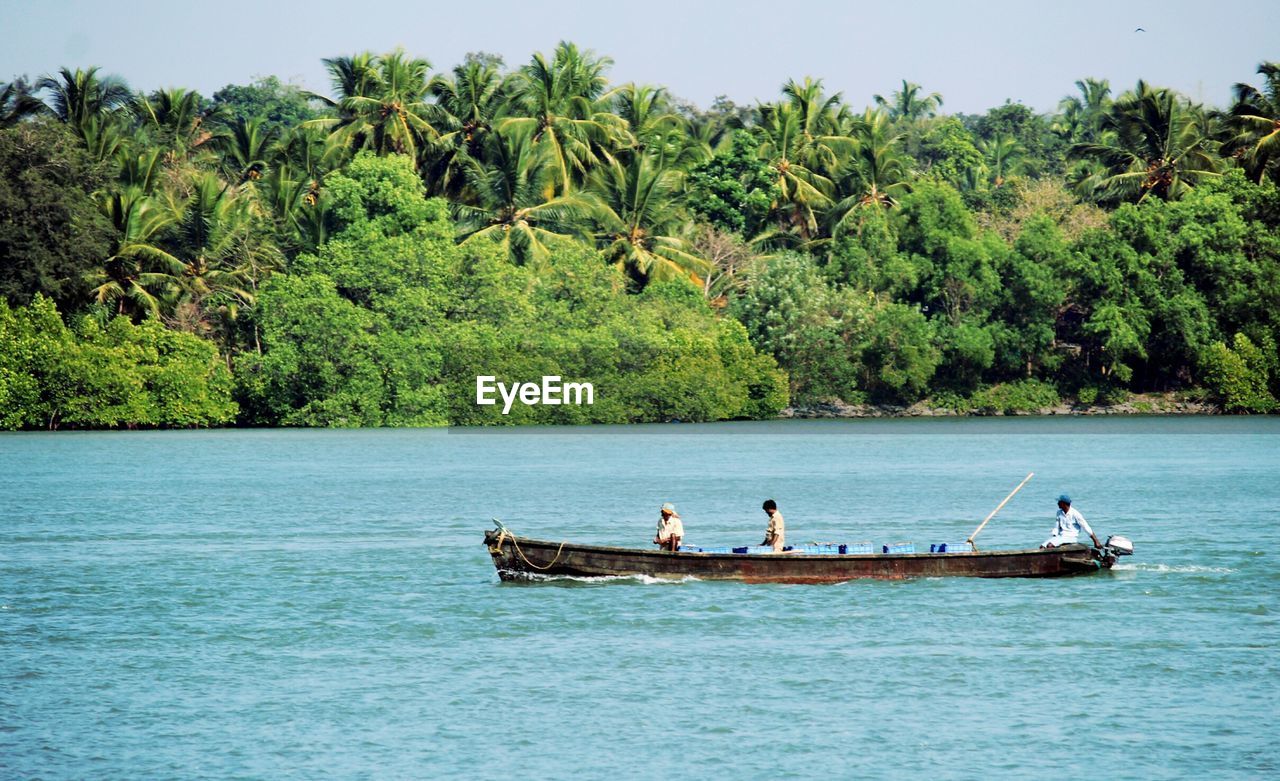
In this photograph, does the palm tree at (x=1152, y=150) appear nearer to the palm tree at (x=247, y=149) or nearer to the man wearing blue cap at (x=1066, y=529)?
the palm tree at (x=247, y=149)

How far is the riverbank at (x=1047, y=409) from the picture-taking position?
88625mm

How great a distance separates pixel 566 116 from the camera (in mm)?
89750

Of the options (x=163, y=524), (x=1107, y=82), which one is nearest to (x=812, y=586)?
(x=163, y=524)

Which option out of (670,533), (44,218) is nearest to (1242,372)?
(44,218)

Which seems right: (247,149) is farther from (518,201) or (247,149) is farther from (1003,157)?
(1003,157)

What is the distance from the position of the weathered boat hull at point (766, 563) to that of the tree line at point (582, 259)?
48.6 metres

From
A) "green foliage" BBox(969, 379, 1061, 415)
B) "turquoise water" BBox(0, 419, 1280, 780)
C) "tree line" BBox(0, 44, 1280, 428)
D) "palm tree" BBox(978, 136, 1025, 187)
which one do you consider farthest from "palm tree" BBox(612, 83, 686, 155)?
"turquoise water" BBox(0, 419, 1280, 780)

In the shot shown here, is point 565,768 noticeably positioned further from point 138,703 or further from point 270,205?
point 270,205

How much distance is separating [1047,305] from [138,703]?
71.5 metres

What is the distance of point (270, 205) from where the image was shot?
84.5 metres

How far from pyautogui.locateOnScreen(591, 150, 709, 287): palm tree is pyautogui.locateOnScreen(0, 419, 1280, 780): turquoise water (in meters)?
37.4

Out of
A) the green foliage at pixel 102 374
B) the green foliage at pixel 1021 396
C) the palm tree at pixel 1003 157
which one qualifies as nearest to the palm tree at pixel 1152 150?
the green foliage at pixel 1021 396

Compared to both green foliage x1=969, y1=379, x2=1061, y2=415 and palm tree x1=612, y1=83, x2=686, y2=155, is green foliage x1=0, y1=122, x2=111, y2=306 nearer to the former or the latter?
palm tree x1=612, y1=83, x2=686, y2=155

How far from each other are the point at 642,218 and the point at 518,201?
6853 mm
